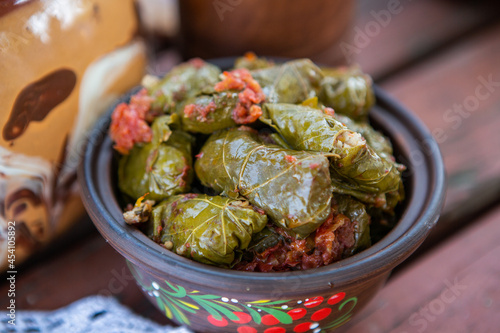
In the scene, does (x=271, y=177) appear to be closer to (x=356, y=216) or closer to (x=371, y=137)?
(x=356, y=216)

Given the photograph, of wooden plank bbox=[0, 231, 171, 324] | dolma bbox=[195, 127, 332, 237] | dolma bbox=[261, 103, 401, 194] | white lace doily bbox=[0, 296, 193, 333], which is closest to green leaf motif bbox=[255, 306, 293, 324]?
dolma bbox=[195, 127, 332, 237]

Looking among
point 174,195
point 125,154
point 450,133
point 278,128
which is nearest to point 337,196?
point 278,128

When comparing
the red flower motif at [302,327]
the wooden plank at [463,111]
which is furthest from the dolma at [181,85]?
the wooden plank at [463,111]

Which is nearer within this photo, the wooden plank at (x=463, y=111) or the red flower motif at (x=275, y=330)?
the red flower motif at (x=275, y=330)

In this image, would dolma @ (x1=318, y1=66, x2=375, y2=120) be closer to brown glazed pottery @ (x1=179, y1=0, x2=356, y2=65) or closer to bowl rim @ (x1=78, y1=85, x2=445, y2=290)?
bowl rim @ (x1=78, y1=85, x2=445, y2=290)

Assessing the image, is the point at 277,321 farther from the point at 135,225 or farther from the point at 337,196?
the point at 135,225

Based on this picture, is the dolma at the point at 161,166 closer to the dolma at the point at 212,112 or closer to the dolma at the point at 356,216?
the dolma at the point at 212,112

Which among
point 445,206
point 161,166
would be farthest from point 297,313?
point 445,206
